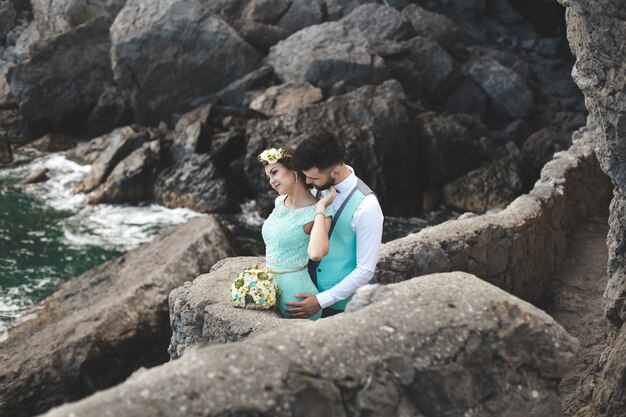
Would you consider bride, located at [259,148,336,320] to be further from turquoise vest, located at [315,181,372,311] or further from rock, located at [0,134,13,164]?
rock, located at [0,134,13,164]

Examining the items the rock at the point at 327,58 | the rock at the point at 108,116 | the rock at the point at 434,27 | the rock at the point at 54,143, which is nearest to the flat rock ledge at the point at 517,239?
the rock at the point at 327,58

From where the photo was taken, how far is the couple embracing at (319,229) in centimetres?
524

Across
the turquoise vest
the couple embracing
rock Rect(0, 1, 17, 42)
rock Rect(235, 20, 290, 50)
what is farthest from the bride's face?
rock Rect(0, 1, 17, 42)

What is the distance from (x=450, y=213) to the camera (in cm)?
2016

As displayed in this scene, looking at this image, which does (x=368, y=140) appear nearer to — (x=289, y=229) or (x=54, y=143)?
(x=54, y=143)

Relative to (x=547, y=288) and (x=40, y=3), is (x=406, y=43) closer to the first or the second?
(x=40, y=3)

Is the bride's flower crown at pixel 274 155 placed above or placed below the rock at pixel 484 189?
above

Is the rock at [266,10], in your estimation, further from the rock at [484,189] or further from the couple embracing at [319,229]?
the couple embracing at [319,229]

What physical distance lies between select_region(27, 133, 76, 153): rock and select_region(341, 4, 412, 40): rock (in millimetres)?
10261

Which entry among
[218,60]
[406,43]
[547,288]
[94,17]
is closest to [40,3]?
[94,17]

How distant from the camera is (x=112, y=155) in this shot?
69.3 ft

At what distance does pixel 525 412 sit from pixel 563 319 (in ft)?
16.8

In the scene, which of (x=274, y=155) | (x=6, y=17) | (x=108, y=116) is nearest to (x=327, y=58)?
(x=108, y=116)

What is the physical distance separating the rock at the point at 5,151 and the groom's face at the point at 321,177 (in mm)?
19502
